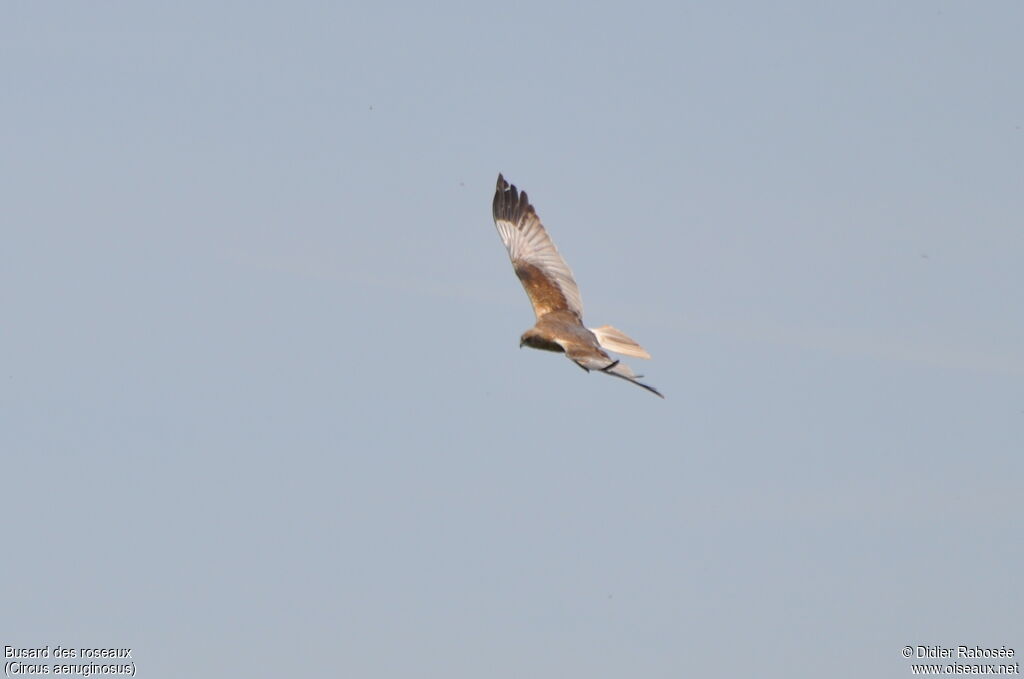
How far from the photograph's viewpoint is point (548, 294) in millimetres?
36719

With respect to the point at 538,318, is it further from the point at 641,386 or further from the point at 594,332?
the point at 641,386

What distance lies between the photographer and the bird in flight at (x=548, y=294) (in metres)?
32.3

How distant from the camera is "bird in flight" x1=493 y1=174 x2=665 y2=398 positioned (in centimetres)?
3228

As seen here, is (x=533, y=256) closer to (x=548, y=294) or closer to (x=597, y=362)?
(x=548, y=294)

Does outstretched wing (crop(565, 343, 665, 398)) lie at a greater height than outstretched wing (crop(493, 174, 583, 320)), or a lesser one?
lesser

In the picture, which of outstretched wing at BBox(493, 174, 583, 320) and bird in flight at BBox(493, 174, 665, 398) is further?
outstretched wing at BBox(493, 174, 583, 320)

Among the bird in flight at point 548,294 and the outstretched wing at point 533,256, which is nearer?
the bird in flight at point 548,294

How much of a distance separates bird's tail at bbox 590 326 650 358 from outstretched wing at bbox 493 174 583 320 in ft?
7.16

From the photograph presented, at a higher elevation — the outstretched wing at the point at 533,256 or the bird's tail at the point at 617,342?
the outstretched wing at the point at 533,256

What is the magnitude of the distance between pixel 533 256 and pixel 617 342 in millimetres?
5183

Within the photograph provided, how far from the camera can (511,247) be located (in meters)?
38.4

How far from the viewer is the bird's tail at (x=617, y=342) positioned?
33000 millimetres

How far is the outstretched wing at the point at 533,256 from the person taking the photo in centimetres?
3659

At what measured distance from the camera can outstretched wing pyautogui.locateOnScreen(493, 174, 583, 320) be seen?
36594mm
